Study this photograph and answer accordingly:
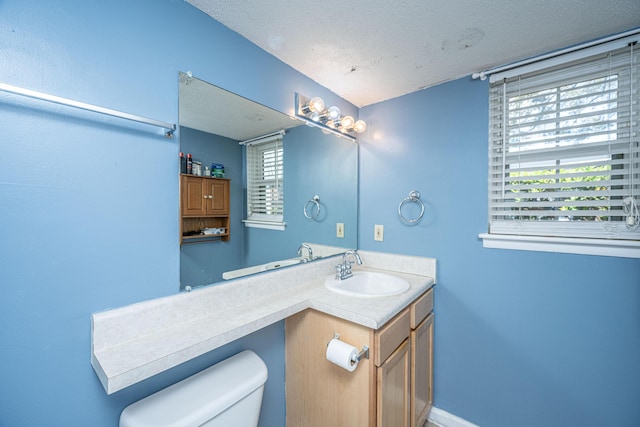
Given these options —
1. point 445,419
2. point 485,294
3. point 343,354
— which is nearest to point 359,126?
point 485,294

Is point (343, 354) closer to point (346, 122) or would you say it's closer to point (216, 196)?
point (216, 196)

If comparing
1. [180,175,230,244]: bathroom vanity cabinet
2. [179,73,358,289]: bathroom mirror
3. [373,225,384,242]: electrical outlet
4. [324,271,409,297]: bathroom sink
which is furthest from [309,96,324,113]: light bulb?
[324,271,409,297]: bathroom sink

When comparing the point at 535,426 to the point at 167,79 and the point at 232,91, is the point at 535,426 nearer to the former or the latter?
the point at 232,91

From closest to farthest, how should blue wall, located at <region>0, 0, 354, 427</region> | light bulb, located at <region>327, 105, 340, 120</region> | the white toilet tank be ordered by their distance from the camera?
blue wall, located at <region>0, 0, 354, 427</region>
the white toilet tank
light bulb, located at <region>327, 105, 340, 120</region>

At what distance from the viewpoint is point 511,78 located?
1.45m

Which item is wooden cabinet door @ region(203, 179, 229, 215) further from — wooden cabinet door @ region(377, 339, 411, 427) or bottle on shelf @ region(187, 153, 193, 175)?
wooden cabinet door @ region(377, 339, 411, 427)

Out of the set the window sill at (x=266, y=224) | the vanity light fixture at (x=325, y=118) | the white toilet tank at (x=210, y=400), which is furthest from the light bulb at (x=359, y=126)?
the white toilet tank at (x=210, y=400)

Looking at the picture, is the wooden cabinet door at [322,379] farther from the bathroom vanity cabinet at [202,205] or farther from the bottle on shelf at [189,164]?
the bottle on shelf at [189,164]

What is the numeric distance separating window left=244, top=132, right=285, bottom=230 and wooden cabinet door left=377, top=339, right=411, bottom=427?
0.90 meters

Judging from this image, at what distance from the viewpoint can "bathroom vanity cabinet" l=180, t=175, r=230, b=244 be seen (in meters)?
1.02

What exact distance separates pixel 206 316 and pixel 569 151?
1988 mm

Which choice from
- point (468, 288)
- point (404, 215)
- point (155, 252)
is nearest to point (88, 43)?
point (155, 252)

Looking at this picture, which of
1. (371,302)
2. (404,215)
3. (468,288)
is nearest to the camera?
(371,302)

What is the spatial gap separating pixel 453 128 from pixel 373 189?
664mm
